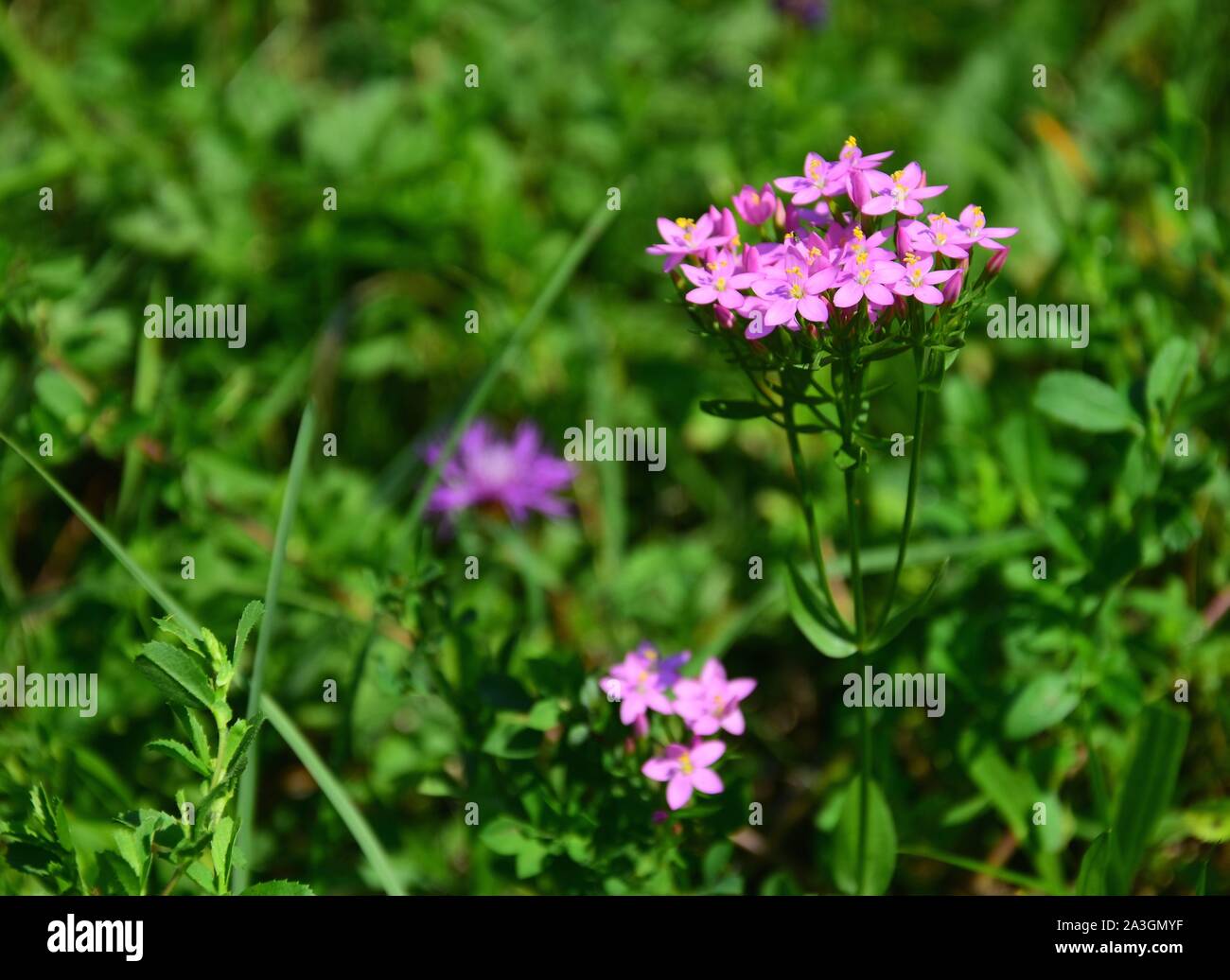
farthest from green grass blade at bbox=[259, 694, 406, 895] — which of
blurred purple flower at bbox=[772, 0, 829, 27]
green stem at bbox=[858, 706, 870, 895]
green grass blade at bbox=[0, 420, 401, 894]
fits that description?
blurred purple flower at bbox=[772, 0, 829, 27]

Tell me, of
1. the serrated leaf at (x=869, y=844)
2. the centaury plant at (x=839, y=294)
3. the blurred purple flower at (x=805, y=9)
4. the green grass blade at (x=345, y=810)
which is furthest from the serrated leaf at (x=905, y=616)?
the blurred purple flower at (x=805, y=9)

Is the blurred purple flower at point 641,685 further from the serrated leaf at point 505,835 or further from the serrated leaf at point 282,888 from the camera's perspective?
the serrated leaf at point 282,888

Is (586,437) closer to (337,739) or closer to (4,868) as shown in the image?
(337,739)

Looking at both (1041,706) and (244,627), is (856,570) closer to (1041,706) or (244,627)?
(1041,706)

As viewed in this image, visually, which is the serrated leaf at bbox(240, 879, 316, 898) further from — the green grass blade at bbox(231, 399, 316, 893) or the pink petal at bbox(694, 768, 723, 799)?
the pink petal at bbox(694, 768, 723, 799)

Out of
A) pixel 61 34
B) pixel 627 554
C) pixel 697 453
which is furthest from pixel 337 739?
pixel 61 34
